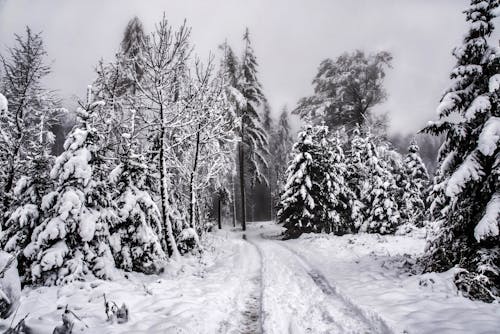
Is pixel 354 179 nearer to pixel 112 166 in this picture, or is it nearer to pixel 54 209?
pixel 112 166

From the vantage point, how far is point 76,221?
8.21 m

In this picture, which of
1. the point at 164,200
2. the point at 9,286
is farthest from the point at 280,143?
the point at 9,286

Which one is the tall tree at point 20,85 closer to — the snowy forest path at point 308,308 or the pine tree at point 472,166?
the snowy forest path at point 308,308

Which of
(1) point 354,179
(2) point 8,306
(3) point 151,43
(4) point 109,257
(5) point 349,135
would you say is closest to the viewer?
(2) point 8,306

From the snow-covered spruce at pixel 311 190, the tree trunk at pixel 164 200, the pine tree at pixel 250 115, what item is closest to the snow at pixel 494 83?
the tree trunk at pixel 164 200

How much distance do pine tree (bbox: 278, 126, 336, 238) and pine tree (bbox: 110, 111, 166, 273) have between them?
13789 millimetres

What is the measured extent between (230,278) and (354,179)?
702 inches

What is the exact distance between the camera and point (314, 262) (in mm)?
12680

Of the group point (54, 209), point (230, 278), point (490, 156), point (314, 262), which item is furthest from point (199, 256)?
point (490, 156)

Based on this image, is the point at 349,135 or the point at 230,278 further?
the point at 349,135

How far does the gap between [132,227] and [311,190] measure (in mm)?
15791

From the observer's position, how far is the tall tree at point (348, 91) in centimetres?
2534

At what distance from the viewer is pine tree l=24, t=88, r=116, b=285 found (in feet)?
25.6

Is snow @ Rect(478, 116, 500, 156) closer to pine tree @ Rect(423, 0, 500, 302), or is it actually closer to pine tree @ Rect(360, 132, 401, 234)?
pine tree @ Rect(423, 0, 500, 302)
